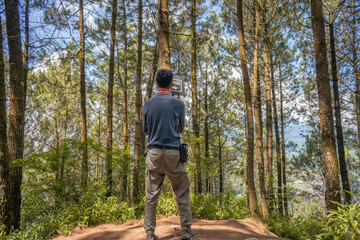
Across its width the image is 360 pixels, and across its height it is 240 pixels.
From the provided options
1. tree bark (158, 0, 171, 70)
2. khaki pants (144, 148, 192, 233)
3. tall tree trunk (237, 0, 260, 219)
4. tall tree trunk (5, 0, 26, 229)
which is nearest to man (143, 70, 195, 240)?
khaki pants (144, 148, 192, 233)

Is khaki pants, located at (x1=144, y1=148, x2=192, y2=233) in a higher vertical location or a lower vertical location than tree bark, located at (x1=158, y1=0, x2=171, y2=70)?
lower

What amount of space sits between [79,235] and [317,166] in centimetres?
1847

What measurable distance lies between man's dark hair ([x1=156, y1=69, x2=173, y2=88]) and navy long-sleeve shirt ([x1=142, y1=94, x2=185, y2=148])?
17 cm

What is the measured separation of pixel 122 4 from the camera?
360 inches

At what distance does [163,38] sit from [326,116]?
3377 mm

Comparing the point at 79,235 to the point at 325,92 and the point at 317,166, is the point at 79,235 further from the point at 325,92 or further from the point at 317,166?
the point at 317,166

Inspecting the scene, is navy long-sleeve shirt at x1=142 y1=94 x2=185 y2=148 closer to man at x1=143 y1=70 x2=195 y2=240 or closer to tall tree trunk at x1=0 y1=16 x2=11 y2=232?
man at x1=143 y1=70 x2=195 y2=240

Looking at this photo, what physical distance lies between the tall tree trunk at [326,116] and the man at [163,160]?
279 centimetres

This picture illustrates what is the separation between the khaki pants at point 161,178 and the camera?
286 cm

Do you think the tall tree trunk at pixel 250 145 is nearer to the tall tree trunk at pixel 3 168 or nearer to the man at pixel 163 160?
the man at pixel 163 160

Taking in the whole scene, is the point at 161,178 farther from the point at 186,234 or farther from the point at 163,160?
the point at 186,234

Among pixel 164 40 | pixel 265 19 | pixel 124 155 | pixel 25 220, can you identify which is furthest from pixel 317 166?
pixel 25 220

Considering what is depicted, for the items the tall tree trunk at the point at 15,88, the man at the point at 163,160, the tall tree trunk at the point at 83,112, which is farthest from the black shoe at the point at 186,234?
the tall tree trunk at the point at 15,88

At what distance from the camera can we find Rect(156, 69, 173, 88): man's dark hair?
3.10 m
